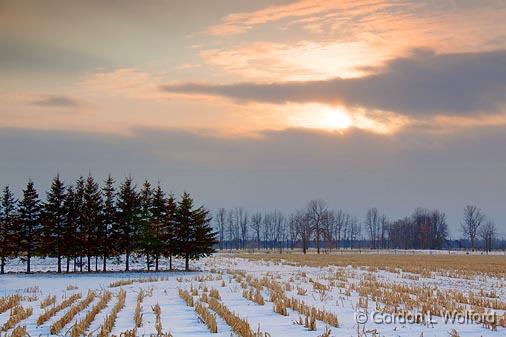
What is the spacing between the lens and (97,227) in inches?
2212

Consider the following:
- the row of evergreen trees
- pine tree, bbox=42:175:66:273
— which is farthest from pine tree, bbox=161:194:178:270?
pine tree, bbox=42:175:66:273

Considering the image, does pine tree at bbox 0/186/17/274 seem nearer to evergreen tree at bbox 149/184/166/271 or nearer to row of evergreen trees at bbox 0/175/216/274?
row of evergreen trees at bbox 0/175/216/274

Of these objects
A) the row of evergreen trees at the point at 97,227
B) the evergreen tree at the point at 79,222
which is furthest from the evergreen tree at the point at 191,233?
the evergreen tree at the point at 79,222

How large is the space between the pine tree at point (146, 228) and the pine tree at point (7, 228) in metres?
12.5

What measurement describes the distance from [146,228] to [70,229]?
308 inches

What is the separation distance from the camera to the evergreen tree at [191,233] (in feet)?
178

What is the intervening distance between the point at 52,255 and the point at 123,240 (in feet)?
23.5

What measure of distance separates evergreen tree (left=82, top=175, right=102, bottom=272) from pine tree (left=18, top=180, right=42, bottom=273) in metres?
4.62

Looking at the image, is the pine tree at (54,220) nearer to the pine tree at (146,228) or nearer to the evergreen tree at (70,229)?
the evergreen tree at (70,229)

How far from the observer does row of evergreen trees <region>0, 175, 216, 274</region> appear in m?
54.3

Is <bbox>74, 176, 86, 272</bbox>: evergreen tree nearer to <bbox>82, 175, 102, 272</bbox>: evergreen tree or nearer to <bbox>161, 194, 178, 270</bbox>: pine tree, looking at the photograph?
<bbox>82, 175, 102, 272</bbox>: evergreen tree

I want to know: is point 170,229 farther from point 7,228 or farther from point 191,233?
point 7,228

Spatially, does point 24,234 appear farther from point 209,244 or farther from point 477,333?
point 477,333

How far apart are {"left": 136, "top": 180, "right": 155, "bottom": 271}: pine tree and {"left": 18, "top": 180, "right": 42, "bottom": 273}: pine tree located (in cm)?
1028
